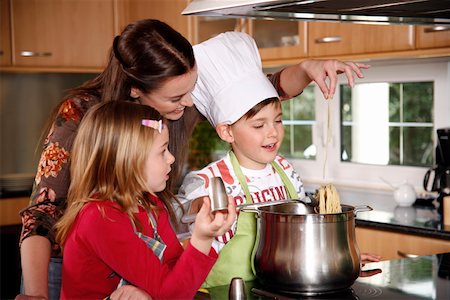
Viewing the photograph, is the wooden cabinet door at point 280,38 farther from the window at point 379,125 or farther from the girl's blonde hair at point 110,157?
the girl's blonde hair at point 110,157

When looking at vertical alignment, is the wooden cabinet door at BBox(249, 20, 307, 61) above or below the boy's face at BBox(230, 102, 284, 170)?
above

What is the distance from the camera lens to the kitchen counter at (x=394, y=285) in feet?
4.48

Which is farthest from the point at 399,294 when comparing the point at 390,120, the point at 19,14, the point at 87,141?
the point at 19,14

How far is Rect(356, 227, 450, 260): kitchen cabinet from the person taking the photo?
8.00 ft

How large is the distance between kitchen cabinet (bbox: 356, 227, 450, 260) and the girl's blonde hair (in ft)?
3.95

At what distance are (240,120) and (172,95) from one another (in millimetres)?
228

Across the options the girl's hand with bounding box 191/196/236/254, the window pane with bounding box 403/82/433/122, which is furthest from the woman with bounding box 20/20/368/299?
the window pane with bounding box 403/82/433/122

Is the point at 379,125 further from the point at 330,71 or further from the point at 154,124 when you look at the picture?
the point at 154,124

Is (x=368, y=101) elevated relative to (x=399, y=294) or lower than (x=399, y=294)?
elevated

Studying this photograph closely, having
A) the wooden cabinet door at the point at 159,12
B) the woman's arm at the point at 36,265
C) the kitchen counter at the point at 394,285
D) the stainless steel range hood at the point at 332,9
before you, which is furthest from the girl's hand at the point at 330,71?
the wooden cabinet door at the point at 159,12

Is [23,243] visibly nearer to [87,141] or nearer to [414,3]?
[87,141]

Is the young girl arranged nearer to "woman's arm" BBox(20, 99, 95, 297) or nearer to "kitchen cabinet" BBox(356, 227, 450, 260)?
"woman's arm" BBox(20, 99, 95, 297)

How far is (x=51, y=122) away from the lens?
173 centimetres

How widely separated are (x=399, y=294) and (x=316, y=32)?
1.95m
